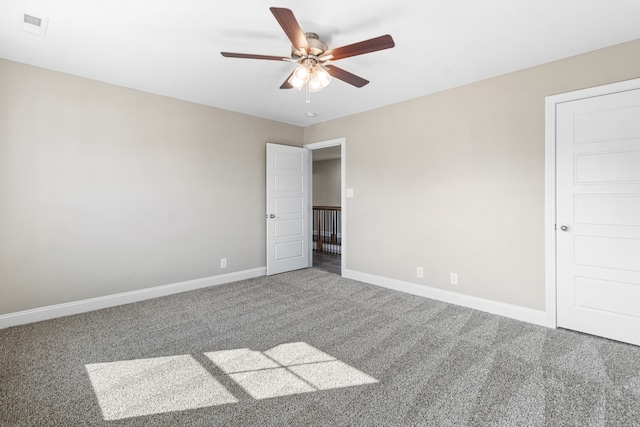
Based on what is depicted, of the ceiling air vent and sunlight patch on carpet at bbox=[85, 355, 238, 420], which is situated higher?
the ceiling air vent

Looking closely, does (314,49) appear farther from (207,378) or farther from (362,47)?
(207,378)

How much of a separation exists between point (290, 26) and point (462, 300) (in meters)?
3.25

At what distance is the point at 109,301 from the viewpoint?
339 cm

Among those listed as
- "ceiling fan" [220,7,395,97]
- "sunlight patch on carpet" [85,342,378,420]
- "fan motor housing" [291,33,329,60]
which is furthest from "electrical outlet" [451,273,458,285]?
"fan motor housing" [291,33,329,60]

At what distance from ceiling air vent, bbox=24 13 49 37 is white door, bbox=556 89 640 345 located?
4415mm

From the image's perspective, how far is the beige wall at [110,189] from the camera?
2893mm

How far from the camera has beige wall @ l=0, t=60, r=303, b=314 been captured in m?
2.89

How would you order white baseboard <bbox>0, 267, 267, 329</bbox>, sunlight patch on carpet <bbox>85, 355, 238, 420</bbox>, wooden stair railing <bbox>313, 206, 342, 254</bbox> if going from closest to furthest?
1. sunlight patch on carpet <bbox>85, 355, 238, 420</bbox>
2. white baseboard <bbox>0, 267, 267, 329</bbox>
3. wooden stair railing <bbox>313, 206, 342, 254</bbox>

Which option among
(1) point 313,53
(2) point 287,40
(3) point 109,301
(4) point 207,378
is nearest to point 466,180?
(1) point 313,53

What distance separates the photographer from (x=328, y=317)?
310cm

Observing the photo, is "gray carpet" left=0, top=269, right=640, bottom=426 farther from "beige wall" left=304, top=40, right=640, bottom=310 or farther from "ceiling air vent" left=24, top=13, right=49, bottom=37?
"ceiling air vent" left=24, top=13, right=49, bottom=37

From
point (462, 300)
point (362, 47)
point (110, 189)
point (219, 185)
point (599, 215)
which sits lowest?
point (462, 300)

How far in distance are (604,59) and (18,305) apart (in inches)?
232

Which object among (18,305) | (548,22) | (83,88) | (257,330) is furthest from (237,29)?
(18,305)
